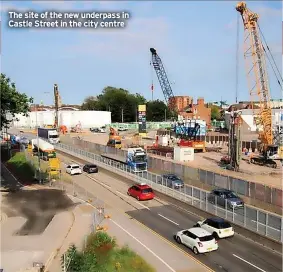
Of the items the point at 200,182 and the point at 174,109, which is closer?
the point at 200,182

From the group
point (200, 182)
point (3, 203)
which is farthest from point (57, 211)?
point (200, 182)

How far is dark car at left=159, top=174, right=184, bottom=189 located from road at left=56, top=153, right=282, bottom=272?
178cm

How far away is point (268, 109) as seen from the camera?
7175 centimetres

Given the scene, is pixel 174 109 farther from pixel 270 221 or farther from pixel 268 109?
pixel 270 221

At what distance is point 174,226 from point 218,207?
3.43 m

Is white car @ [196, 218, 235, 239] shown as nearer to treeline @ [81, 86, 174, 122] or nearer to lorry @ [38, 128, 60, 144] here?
lorry @ [38, 128, 60, 144]

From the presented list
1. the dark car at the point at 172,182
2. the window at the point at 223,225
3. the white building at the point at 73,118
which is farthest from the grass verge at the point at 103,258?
the white building at the point at 73,118

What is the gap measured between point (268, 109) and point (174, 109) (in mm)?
50542

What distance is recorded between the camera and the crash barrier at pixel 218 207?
22150mm

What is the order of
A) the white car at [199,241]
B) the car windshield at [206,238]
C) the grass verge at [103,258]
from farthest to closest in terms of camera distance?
the car windshield at [206,238], the white car at [199,241], the grass verge at [103,258]

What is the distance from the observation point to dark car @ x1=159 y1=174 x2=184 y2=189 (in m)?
33.7

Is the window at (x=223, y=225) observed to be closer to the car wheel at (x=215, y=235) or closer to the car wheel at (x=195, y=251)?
the car wheel at (x=215, y=235)

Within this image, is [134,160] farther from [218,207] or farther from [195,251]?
[195,251]

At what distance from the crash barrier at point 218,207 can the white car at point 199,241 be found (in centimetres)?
335
